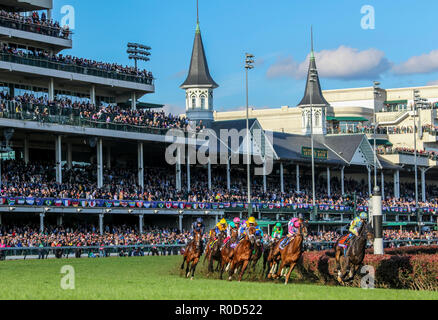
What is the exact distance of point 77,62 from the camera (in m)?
52.1

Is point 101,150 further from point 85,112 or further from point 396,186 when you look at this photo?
point 396,186

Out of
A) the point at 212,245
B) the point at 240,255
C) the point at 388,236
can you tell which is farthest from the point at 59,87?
→ the point at 240,255

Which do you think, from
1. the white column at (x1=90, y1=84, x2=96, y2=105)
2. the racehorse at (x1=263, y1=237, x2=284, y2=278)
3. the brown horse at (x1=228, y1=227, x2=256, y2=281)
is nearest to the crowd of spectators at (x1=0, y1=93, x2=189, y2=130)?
the white column at (x1=90, y1=84, x2=96, y2=105)

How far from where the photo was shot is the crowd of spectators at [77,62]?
48.4 metres

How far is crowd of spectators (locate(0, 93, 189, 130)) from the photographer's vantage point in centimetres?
4641

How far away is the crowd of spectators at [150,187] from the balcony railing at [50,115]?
3.23 m

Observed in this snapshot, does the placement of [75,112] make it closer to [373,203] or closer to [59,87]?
[59,87]

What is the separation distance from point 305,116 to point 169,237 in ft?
134

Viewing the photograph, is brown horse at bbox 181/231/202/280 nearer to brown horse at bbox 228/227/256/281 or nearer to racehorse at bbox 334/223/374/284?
brown horse at bbox 228/227/256/281

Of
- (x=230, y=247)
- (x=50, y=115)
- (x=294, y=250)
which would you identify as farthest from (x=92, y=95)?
(x=294, y=250)

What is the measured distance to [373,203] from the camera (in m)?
27.0

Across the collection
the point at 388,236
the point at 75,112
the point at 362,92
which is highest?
the point at 362,92

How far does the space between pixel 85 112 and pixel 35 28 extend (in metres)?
5.90

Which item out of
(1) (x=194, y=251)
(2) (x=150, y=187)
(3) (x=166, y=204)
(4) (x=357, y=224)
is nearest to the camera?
(4) (x=357, y=224)
